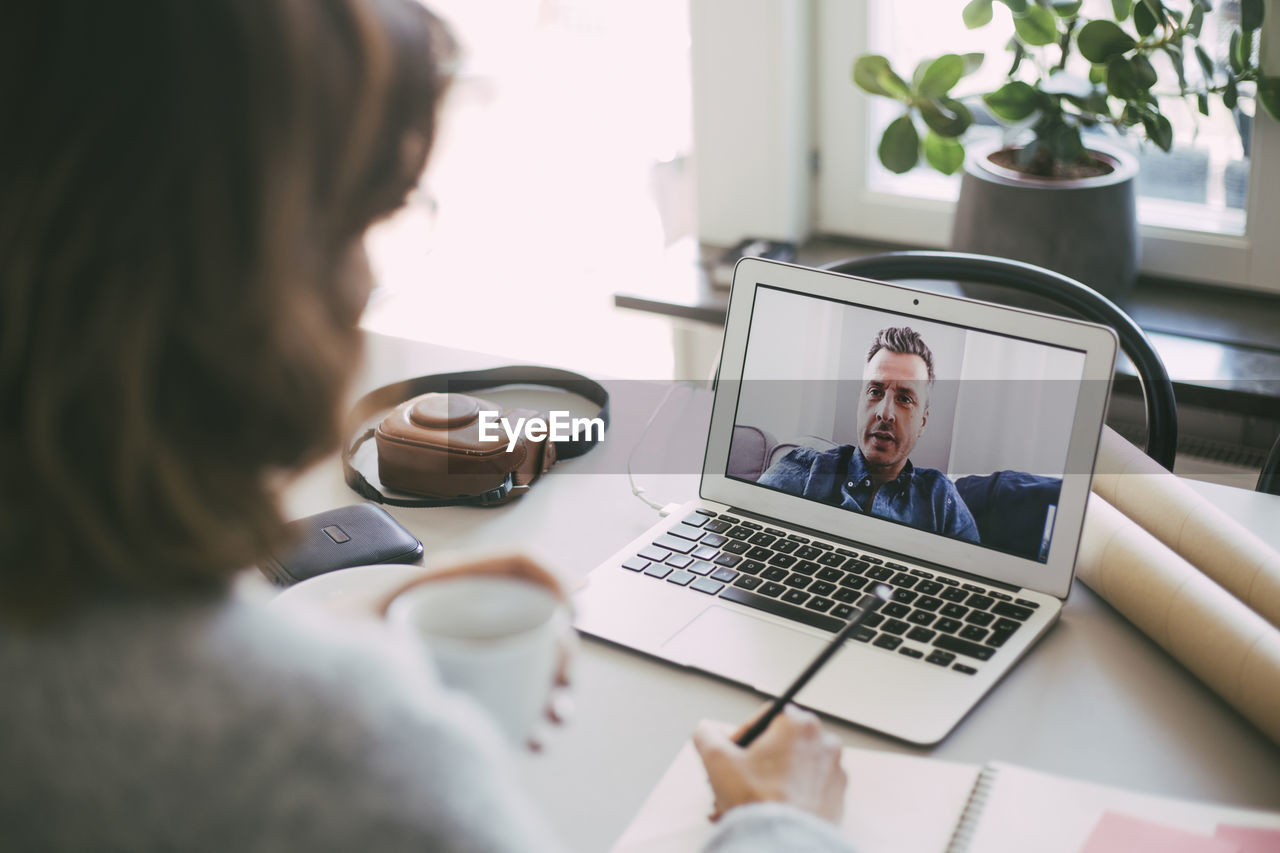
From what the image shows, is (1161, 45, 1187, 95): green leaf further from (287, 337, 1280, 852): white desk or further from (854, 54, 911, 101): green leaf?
(287, 337, 1280, 852): white desk

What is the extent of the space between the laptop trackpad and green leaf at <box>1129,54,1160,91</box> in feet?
3.29

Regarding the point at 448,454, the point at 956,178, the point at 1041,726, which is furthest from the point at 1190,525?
the point at 956,178

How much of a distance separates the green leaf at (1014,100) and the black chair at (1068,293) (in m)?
0.46

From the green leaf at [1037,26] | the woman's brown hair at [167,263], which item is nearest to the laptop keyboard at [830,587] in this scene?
the woman's brown hair at [167,263]

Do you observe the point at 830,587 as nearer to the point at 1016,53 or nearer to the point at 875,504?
the point at 875,504

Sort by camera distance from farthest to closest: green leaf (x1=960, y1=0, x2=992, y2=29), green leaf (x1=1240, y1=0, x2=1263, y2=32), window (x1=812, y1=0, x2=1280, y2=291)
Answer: window (x1=812, y1=0, x2=1280, y2=291) < green leaf (x1=960, y1=0, x2=992, y2=29) < green leaf (x1=1240, y1=0, x2=1263, y2=32)

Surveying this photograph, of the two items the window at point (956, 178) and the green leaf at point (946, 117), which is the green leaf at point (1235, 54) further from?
the green leaf at point (946, 117)

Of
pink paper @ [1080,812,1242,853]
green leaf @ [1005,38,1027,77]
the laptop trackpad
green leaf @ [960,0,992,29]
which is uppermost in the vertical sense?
green leaf @ [960,0,992,29]

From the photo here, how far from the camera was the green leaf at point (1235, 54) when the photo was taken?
58.7 inches

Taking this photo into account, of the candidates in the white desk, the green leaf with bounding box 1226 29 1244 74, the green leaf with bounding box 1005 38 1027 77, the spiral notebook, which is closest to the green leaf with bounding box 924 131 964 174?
the green leaf with bounding box 1005 38 1027 77

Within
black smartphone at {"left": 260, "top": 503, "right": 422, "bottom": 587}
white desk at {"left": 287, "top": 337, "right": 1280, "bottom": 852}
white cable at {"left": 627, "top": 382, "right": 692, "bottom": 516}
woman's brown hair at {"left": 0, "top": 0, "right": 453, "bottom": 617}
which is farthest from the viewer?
white cable at {"left": 627, "top": 382, "right": 692, "bottom": 516}

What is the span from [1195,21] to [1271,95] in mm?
146

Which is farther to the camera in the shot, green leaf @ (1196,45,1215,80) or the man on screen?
green leaf @ (1196,45,1215,80)

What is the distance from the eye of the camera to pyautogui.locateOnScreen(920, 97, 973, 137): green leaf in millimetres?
1591
